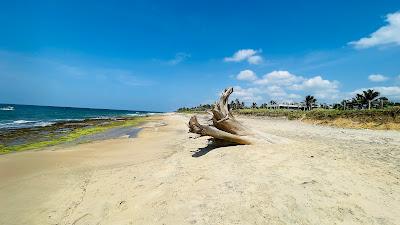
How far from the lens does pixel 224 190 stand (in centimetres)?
563

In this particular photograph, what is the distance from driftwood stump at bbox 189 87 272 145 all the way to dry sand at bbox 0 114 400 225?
813mm

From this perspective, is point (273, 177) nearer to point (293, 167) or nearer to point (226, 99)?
point (293, 167)

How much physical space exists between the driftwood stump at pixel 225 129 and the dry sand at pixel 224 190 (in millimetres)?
813

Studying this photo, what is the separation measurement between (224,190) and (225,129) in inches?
198

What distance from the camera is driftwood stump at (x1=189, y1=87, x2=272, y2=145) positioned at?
9.96 m

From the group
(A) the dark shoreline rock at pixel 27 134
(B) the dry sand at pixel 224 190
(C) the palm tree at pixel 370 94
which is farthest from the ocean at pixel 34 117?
(C) the palm tree at pixel 370 94

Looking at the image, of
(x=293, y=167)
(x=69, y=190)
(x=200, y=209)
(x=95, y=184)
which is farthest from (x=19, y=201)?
(x=293, y=167)

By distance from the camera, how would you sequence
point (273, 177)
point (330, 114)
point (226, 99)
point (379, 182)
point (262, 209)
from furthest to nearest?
point (330, 114) → point (226, 99) → point (273, 177) → point (379, 182) → point (262, 209)

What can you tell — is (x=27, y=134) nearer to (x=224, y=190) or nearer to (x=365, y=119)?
(x=224, y=190)

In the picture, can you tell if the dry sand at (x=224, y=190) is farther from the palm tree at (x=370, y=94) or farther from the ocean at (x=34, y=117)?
the palm tree at (x=370, y=94)

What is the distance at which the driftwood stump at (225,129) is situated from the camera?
9.96 m

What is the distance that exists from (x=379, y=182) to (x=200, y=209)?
11.9 feet

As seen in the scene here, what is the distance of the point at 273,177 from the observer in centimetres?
597

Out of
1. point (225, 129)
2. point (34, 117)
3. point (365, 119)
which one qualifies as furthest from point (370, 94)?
point (34, 117)
